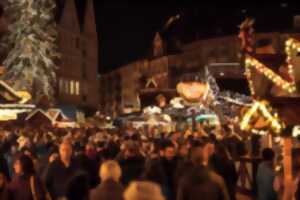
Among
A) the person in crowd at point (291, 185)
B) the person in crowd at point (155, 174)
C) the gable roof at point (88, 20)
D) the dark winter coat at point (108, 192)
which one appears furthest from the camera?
the gable roof at point (88, 20)

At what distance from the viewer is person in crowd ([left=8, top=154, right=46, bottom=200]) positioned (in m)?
8.83

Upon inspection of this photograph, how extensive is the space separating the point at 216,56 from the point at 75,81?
55.5 feet

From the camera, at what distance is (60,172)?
9961mm

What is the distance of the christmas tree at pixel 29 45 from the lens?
4894cm

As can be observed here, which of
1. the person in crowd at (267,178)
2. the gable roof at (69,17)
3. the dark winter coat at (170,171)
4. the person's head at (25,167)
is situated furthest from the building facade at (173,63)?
the person's head at (25,167)

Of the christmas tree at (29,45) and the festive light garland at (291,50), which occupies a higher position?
the christmas tree at (29,45)

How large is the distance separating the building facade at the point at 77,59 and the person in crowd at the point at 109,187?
62.3 m

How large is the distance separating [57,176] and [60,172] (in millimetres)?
77

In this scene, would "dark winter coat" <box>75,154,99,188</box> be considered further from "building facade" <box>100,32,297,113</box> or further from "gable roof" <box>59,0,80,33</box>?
"gable roof" <box>59,0,80,33</box>

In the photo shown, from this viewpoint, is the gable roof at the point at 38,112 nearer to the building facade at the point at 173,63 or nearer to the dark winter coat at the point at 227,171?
the dark winter coat at the point at 227,171

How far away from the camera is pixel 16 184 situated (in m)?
8.93

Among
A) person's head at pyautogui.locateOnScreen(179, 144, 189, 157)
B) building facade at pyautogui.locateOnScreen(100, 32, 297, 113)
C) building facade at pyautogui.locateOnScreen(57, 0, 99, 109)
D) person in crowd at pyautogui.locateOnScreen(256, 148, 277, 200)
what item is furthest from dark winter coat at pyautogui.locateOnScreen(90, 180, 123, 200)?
building facade at pyautogui.locateOnScreen(57, 0, 99, 109)

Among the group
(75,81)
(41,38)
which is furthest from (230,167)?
(75,81)

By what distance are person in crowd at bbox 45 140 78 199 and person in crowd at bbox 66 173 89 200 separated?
1508 millimetres
